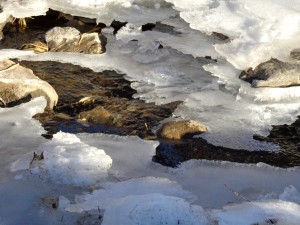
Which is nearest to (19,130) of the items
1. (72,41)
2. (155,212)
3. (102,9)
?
(155,212)

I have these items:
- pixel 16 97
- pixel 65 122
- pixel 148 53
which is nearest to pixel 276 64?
pixel 148 53

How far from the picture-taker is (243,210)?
291cm

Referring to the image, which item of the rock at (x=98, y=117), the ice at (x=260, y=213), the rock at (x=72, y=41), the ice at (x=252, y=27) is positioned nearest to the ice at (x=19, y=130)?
the rock at (x=98, y=117)

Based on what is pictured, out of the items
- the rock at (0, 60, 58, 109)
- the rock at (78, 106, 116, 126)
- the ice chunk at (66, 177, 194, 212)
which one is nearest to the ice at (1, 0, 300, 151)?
the rock at (78, 106, 116, 126)

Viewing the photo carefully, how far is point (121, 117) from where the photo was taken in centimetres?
430

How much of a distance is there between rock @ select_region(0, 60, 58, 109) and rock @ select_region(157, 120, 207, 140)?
987 millimetres

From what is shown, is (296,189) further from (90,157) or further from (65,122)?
(65,122)

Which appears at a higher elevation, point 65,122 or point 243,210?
point 243,210

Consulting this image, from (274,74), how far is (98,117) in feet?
5.25

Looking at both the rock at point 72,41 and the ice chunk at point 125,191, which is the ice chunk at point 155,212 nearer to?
the ice chunk at point 125,191

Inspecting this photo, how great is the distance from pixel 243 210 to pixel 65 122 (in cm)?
181

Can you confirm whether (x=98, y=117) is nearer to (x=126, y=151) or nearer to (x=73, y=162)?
(x=126, y=151)

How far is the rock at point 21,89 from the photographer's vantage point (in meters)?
4.39

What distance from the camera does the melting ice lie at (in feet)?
9.70
